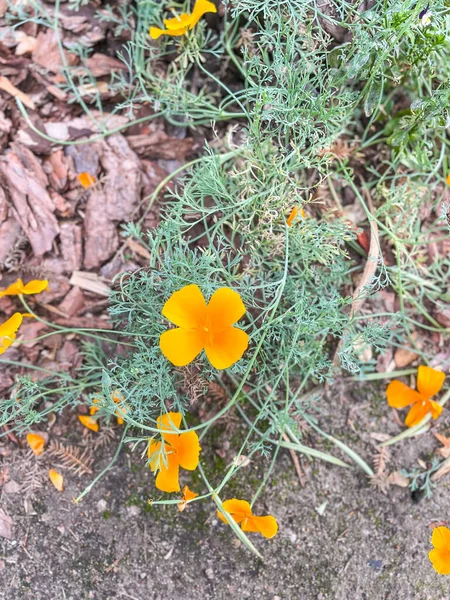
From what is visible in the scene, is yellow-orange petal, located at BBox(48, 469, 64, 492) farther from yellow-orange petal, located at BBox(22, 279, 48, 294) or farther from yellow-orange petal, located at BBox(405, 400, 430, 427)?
yellow-orange petal, located at BBox(405, 400, 430, 427)

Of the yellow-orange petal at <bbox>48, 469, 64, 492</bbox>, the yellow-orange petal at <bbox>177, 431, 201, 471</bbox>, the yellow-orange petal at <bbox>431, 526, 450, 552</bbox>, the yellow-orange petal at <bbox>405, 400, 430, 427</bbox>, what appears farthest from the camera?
the yellow-orange petal at <bbox>405, 400, 430, 427</bbox>

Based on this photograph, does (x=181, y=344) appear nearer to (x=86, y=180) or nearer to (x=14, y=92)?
(x=86, y=180)

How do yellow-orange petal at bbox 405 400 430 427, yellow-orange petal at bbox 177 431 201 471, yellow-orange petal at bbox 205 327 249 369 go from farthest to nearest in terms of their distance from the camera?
yellow-orange petal at bbox 405 400 430 427 → yellow-orange petal at bbox 177 431 201 471 → yellow-orange petal at bbox 205 327 249 369

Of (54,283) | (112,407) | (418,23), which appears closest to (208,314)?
(112,407)

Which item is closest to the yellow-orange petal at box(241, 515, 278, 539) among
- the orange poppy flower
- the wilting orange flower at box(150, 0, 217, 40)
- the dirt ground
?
the dirt ground

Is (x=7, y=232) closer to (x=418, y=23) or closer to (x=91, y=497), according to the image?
(x=91, y=497)

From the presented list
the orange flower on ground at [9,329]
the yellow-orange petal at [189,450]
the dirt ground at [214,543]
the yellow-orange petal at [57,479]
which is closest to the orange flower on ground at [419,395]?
the dirt ground at [214,543]

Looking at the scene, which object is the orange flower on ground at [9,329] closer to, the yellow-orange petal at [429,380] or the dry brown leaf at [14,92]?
the dry brown leaf at [14,92]
